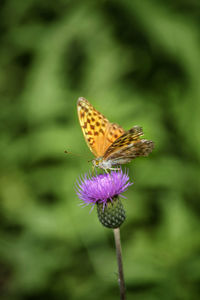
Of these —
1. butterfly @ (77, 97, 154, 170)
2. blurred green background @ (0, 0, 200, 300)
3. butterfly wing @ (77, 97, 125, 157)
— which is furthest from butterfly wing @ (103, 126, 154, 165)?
blurred green background @ (0, 0, 200, 300)

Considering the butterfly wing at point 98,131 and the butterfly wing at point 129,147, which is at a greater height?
the butterfly wing at point 98,131

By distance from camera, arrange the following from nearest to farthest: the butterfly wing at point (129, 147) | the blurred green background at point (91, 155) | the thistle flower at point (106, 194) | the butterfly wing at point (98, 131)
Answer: the thistle flower at point (106, 194) → the butterfly wing at point (129, 147) → the butterfly wing at point (98, 131) → the blurred green background at point (91, 155)

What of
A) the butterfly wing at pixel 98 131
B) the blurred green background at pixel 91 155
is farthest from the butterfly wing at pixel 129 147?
the blurred green background at pixel 91 155

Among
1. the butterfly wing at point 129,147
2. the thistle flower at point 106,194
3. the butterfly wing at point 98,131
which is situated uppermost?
the butterfly wing at point 98,131

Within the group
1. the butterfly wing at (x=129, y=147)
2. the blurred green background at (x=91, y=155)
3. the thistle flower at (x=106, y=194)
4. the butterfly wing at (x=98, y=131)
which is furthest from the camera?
the blurred green background at (x=91, y=155)

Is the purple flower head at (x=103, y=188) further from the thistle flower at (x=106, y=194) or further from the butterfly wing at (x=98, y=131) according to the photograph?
the butterfly wing at (x=98, y=131)

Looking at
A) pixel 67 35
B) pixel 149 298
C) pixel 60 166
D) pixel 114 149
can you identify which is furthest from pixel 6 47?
pixel 149 298

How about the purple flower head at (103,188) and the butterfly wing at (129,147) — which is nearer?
the purple flower head at (103,188)

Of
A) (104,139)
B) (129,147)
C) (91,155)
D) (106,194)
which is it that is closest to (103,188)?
(106,194)
